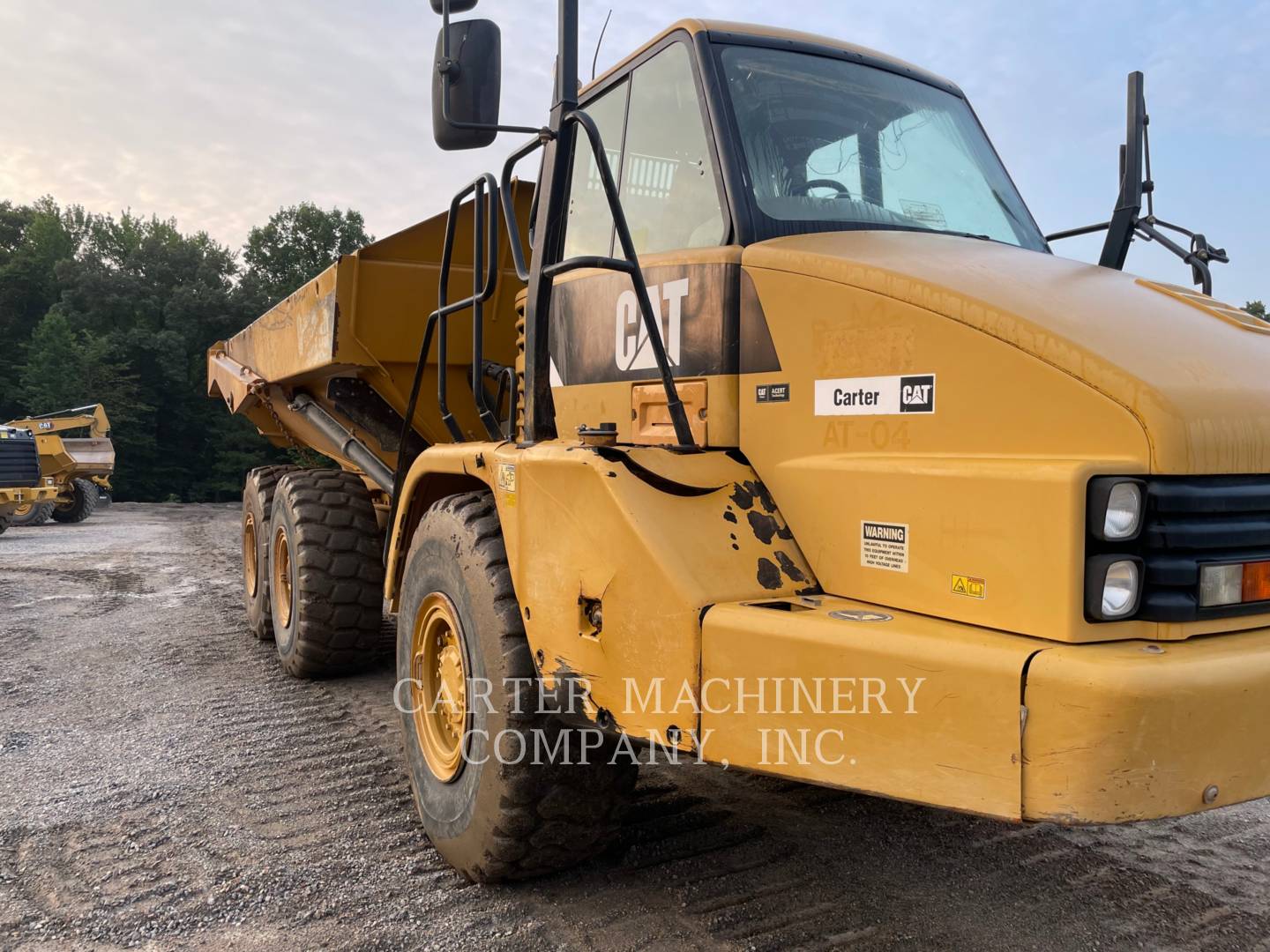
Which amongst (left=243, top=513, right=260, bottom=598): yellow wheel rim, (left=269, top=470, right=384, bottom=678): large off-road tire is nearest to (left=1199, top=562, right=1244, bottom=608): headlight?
(left=269, top=470, right=384, bottom=678): large off-road tire

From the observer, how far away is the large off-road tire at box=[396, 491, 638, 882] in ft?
8.81

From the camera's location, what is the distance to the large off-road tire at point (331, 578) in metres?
5.41

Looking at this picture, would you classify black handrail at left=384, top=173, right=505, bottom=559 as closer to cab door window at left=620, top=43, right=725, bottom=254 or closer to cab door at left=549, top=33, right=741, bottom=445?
cab door at left=549, top=33, right=741, bottom=445

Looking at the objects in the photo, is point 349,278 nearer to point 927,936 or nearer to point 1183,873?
point 927,936

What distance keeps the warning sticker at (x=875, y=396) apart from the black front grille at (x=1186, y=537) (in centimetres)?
49

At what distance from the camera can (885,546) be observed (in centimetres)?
215

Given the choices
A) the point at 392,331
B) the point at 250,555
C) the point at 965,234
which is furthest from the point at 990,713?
the point at 250,555

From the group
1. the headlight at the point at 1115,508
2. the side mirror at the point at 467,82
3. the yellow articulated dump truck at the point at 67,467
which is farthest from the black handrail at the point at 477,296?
the yellow articulated dump truck at the point at 67,467

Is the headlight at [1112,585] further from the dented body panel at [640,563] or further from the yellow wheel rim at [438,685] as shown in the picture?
the yellow wheel rim at [438,685]

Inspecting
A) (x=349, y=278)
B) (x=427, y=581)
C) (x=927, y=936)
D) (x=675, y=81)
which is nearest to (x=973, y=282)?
(x=675, y=81)

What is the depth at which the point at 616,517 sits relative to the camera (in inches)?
90.7

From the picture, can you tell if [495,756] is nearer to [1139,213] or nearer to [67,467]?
[1139,213]

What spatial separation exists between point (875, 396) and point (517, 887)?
5.96 ft

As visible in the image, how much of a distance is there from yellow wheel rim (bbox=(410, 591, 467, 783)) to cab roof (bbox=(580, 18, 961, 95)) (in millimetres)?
1899
